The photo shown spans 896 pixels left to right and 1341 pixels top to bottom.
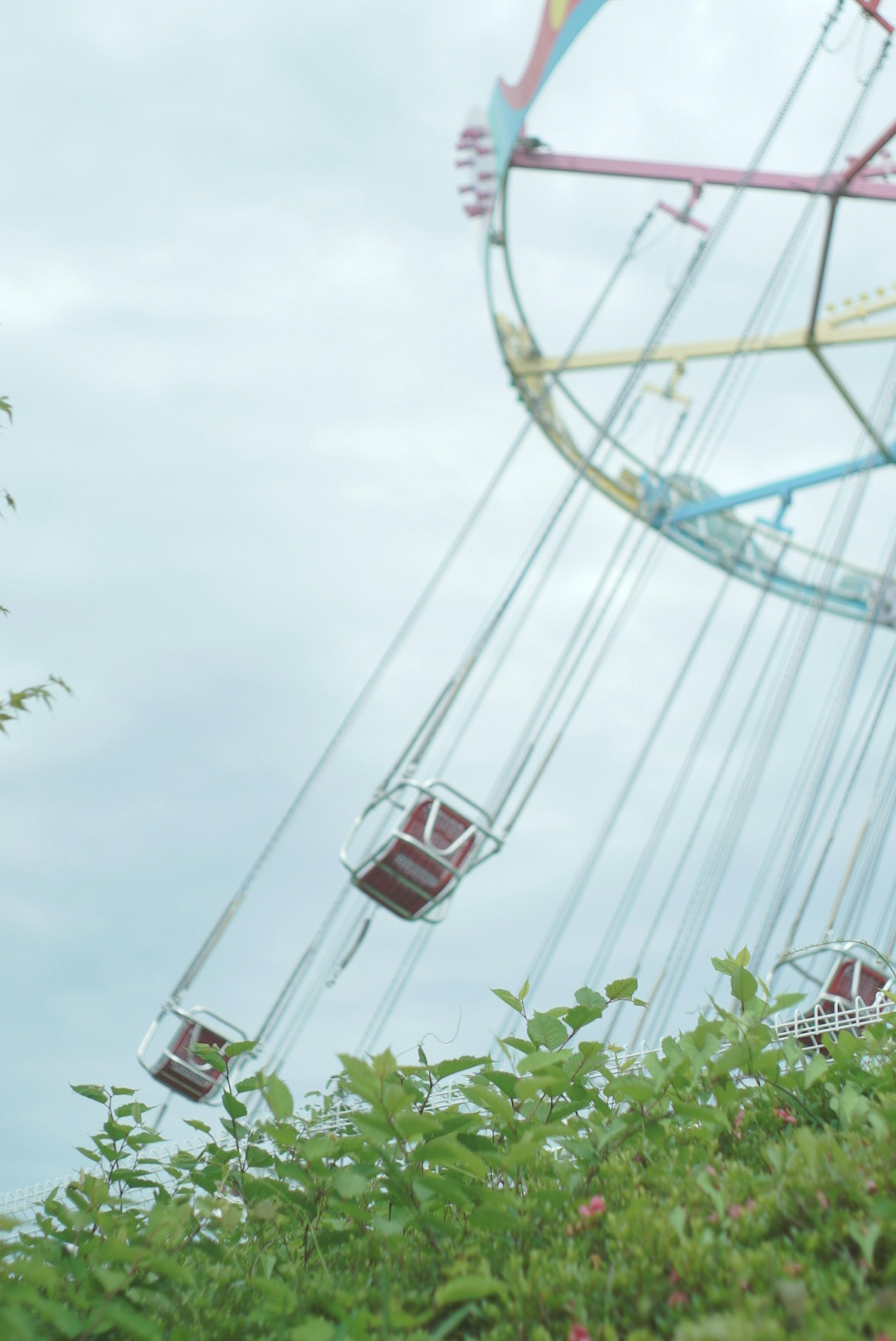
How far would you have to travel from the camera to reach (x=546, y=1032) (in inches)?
65.5

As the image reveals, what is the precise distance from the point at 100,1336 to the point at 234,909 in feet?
15.4

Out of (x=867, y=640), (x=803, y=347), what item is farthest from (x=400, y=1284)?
(x=803, y=347)

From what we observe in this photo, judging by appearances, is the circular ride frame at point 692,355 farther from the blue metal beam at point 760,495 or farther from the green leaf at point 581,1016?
the green leaf at point 581,1016

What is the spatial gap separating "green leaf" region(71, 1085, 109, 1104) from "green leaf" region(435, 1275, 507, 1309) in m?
0.83

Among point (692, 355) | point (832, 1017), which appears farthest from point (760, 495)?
point (832, 1017)

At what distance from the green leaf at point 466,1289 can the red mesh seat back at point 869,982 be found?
12.7 feet

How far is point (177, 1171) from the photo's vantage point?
1.96 meters

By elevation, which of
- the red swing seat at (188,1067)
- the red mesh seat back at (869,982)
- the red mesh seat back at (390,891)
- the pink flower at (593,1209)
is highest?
the red mesh seat back at (869,982)

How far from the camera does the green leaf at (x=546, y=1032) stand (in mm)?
1662

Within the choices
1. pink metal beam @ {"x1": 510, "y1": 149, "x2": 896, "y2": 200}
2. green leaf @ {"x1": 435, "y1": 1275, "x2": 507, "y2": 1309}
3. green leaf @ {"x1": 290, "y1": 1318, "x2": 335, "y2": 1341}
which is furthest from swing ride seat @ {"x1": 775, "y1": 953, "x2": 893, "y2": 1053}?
pink metal beam @ {"x1": 510, "y1": 149, "x2": 896, "y2": 200}

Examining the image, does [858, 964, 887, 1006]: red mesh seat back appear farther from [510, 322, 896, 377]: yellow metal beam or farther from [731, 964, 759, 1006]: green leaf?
[510, 322, 896, 377]: yellow metal beam

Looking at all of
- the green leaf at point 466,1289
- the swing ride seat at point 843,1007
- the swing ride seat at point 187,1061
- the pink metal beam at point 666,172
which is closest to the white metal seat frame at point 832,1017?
the swing ride seat at point 843,1007

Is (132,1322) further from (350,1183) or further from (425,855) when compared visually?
(425,855)

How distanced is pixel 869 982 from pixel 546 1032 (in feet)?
11.9
